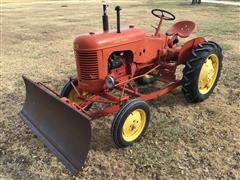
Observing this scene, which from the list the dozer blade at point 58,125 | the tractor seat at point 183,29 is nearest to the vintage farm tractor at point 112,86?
the dozer blade at point 58,125

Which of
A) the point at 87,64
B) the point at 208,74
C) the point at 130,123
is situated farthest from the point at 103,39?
the point at 208,74

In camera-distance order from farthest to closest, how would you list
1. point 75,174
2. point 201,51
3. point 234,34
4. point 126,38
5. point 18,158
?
point 234,34
point 201,51
point 126,38
point 18,158
point 75,174

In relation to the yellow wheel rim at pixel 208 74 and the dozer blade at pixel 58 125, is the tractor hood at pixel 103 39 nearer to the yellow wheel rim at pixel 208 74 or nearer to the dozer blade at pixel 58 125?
the dozer blade at pixel 58 125

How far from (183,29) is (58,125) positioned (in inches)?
110

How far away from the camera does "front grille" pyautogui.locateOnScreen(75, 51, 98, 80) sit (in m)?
3.79

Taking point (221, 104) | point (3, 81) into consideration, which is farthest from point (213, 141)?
point (3, 81)

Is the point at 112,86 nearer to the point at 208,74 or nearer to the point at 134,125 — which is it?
the point at 134,125

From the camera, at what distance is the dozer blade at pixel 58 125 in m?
3.31

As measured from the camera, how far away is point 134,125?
3875mm

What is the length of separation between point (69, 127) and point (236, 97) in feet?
9.77

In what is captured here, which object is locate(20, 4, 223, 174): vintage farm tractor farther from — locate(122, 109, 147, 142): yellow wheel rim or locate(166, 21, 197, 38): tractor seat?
locate(166, 21, 197, 38): tractor seat

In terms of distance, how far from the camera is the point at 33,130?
4109mm

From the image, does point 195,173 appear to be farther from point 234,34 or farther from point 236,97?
point 234,34

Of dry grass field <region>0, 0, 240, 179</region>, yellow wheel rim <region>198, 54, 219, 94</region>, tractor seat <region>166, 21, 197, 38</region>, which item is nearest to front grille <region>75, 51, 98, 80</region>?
dry grass field <region>0, 0, 240, 179</region>
